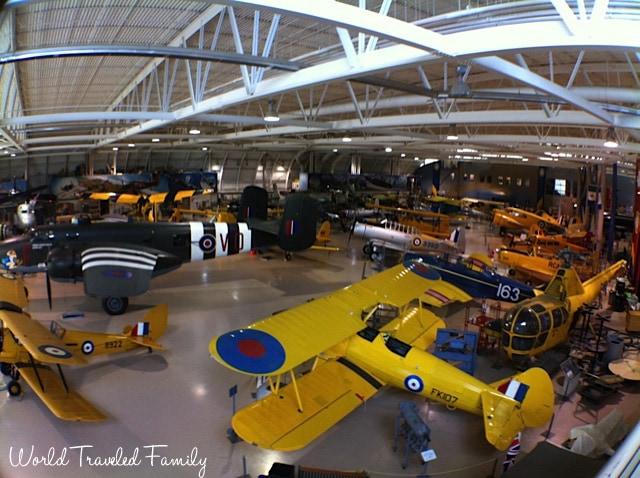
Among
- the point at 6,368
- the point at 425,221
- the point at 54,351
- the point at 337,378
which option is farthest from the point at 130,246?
the point at 425,221

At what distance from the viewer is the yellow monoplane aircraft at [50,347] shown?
5949 mm

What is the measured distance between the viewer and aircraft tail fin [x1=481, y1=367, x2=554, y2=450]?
544cm

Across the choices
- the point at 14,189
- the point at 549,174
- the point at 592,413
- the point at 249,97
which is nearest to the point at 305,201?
the point at 249,97

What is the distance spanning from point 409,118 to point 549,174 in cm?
2922

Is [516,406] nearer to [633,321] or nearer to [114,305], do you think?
[633,321]

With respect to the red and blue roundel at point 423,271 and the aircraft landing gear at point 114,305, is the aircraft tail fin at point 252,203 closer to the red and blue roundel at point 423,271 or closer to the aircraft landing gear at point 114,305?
the aircraft landing gear at point 114,305

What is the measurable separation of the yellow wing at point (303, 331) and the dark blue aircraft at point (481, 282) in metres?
2.90

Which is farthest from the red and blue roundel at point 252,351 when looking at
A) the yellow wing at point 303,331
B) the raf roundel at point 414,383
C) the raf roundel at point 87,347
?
the raf roundel at point 87,347

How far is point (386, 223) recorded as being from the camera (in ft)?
63.0

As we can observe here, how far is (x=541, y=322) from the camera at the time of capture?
816 centimetres

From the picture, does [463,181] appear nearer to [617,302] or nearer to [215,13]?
[617,302]

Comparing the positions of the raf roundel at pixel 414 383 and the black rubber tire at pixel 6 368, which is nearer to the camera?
the raf roundel at pixel 414 383

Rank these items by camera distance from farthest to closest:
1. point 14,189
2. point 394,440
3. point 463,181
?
point 463,181
point 14,189
point 394,440

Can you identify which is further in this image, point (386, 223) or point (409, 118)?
point (386, 223)
